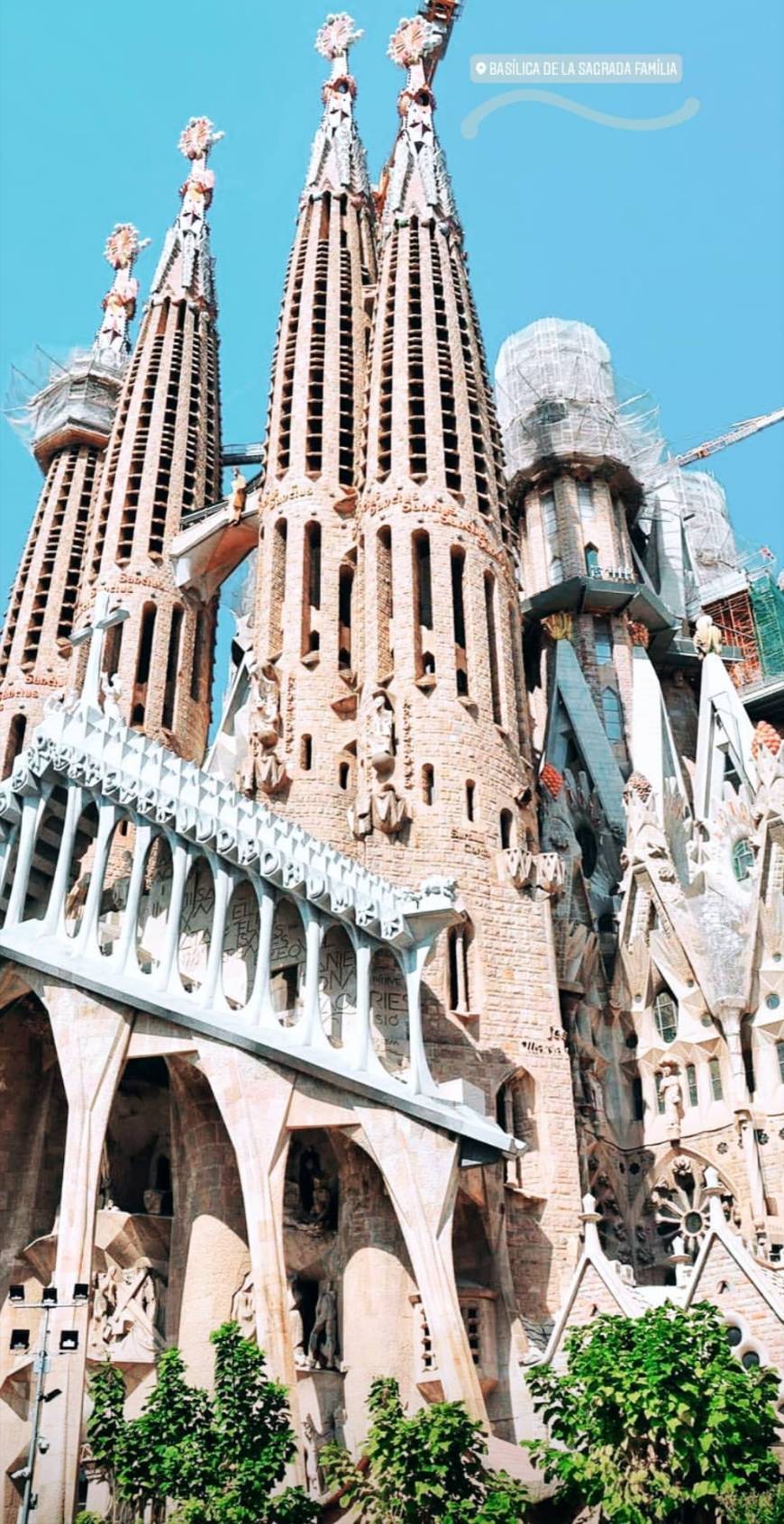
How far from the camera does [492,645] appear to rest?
2933 centimetres

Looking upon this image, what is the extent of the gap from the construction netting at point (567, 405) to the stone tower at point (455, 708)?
10.1 m

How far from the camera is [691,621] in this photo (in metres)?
46.5

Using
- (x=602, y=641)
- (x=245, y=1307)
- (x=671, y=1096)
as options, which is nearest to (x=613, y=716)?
(x=602, y=641)

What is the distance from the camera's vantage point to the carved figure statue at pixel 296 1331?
69.4 ft

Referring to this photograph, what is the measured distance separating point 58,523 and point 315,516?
1237cm

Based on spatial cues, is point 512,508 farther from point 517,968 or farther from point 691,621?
point 517,968

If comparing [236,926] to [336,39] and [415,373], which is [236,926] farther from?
[336,39]

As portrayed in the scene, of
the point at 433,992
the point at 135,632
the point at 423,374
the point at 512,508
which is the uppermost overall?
the point at 512,508

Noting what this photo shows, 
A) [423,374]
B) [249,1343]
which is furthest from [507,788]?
[249,1343]

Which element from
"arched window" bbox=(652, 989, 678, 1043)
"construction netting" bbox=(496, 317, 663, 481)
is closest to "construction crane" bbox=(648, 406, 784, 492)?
"construction netting" bbox=(496, 317, 663, 481)

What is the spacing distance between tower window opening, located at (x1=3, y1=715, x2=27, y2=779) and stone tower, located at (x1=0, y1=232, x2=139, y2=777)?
0.02 m

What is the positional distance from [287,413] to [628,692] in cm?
1183

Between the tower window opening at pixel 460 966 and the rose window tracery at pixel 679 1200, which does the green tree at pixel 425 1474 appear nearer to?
the tower window opening at pixel 460 966

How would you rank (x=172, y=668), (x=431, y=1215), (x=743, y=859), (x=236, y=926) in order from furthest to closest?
(x=172, y=668), (x=743, y=859), (x=236, y=926), (x=431, y=1215)
